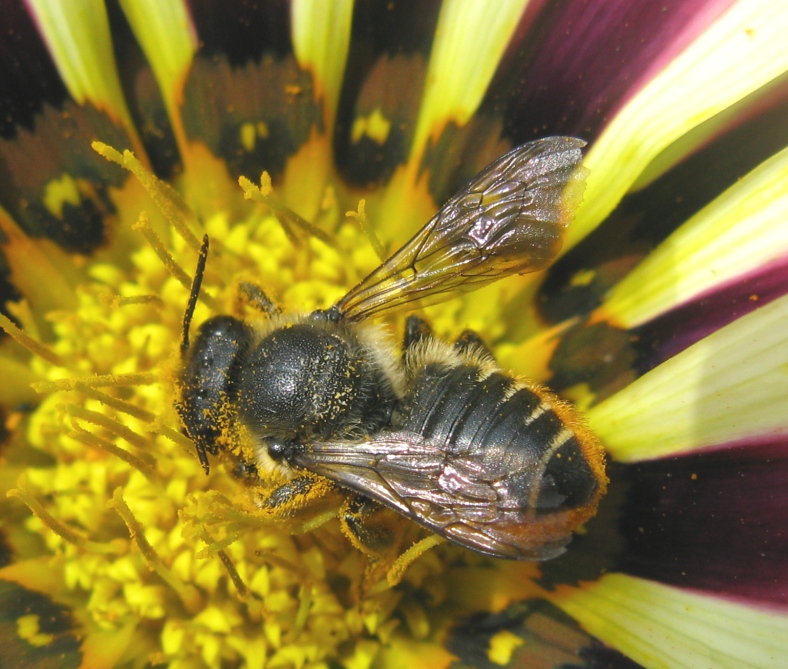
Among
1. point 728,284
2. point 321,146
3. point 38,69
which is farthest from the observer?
point 321,146

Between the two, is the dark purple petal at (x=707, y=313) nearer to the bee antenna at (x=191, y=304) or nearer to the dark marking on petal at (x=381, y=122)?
the dark marking on petal at (x=381, y=122)

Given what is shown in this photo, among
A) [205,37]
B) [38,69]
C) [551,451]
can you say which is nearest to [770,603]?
[551,451]

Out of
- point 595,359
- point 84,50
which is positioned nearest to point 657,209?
point 595,359

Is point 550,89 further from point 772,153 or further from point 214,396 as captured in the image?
point 214,396

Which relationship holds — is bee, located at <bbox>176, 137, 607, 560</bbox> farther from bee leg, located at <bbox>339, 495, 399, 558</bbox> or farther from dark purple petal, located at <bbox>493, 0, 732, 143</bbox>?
dark purple petal, located at <bbox>493, 0, 732, 143</bbox>

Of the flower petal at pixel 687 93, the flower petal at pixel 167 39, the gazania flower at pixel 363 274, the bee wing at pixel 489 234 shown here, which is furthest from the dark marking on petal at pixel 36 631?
the flower petal at pixel 687 93

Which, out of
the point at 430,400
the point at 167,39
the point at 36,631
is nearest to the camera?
the point at 430,400

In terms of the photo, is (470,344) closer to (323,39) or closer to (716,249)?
(716,249)
